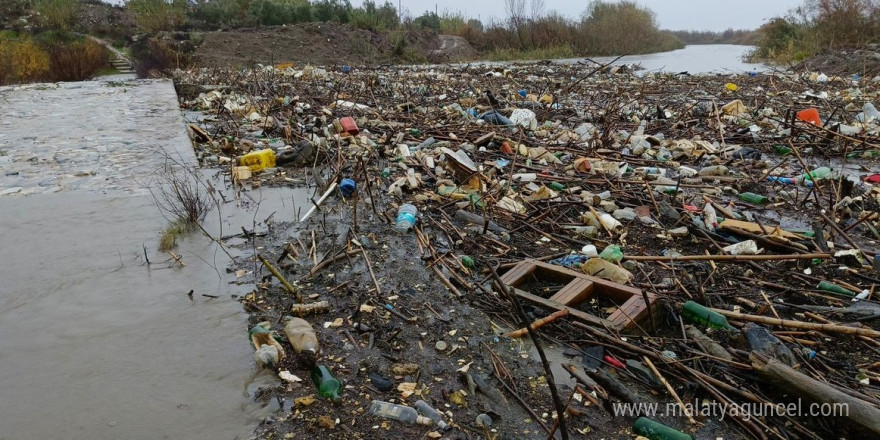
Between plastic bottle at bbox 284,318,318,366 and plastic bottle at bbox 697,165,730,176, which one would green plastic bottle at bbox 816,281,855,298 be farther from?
plastic bottle at bbox 284,318,318,366

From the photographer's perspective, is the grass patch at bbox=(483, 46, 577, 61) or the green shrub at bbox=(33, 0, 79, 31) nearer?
the green shrub at bbox=(33, 0, 79, 31)

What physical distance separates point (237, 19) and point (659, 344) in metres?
29.4

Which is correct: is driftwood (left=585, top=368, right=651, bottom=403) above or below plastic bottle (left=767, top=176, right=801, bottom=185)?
below

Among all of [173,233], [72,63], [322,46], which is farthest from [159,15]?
[173,233]

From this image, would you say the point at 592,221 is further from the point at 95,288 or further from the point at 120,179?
the point at 120,179

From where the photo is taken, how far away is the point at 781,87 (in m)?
10.5

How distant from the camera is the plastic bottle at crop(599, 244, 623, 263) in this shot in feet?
9.61

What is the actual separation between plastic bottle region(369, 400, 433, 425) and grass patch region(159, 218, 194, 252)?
189 centimetres

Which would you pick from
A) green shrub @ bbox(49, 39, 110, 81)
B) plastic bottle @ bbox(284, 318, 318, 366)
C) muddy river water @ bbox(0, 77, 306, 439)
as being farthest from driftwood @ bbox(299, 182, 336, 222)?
green shrub @ bbox(49, 39, 110, 81)

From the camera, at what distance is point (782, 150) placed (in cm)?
563

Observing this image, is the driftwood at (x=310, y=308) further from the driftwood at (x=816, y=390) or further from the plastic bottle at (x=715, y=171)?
the plastic bottle at (x=715, y=171)

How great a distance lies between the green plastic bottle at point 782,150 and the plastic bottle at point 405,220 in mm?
4196

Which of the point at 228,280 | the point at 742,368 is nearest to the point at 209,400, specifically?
the point at 228,280

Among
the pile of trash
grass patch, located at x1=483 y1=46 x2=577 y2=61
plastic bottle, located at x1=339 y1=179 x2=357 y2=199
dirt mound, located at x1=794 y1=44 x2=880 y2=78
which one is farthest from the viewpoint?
grass patch, located at x1=483 y1=46 x2=577 y2=61
